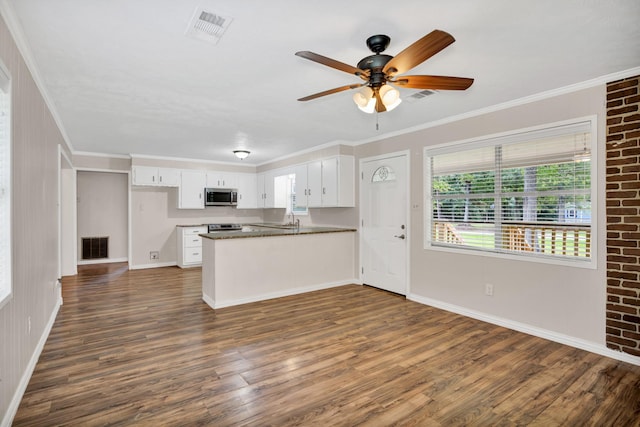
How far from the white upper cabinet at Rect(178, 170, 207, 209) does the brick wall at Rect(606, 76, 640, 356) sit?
264 inches

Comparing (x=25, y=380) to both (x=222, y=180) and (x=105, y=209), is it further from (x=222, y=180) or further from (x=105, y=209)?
(x=105, y=209)

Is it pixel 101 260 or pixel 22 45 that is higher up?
pixel 22 45

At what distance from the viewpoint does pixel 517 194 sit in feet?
11.3

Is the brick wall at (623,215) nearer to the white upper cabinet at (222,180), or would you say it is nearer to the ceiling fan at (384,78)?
the ceiling fan at (384,78)

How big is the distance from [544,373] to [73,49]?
418cm

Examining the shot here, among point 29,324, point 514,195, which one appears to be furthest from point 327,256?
point 29,324

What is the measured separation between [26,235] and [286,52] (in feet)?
7.49

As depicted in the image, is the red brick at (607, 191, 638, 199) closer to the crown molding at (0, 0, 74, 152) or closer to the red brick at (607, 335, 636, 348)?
the red brick at (607, 335, 636, 348)

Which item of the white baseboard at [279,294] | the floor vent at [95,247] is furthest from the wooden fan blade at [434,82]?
the floor vent at [95,247]

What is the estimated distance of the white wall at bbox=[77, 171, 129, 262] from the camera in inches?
284

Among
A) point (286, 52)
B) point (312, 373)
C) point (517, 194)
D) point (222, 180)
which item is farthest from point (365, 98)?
point (222, 180)

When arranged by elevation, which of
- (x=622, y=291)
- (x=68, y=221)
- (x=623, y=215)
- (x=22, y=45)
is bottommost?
(x=622, y=291)

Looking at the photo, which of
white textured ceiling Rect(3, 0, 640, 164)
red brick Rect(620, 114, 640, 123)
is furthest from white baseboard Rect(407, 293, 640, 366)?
white textured ceiling Rect(3, 0, 640, 164)

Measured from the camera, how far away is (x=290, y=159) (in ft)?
21.7
